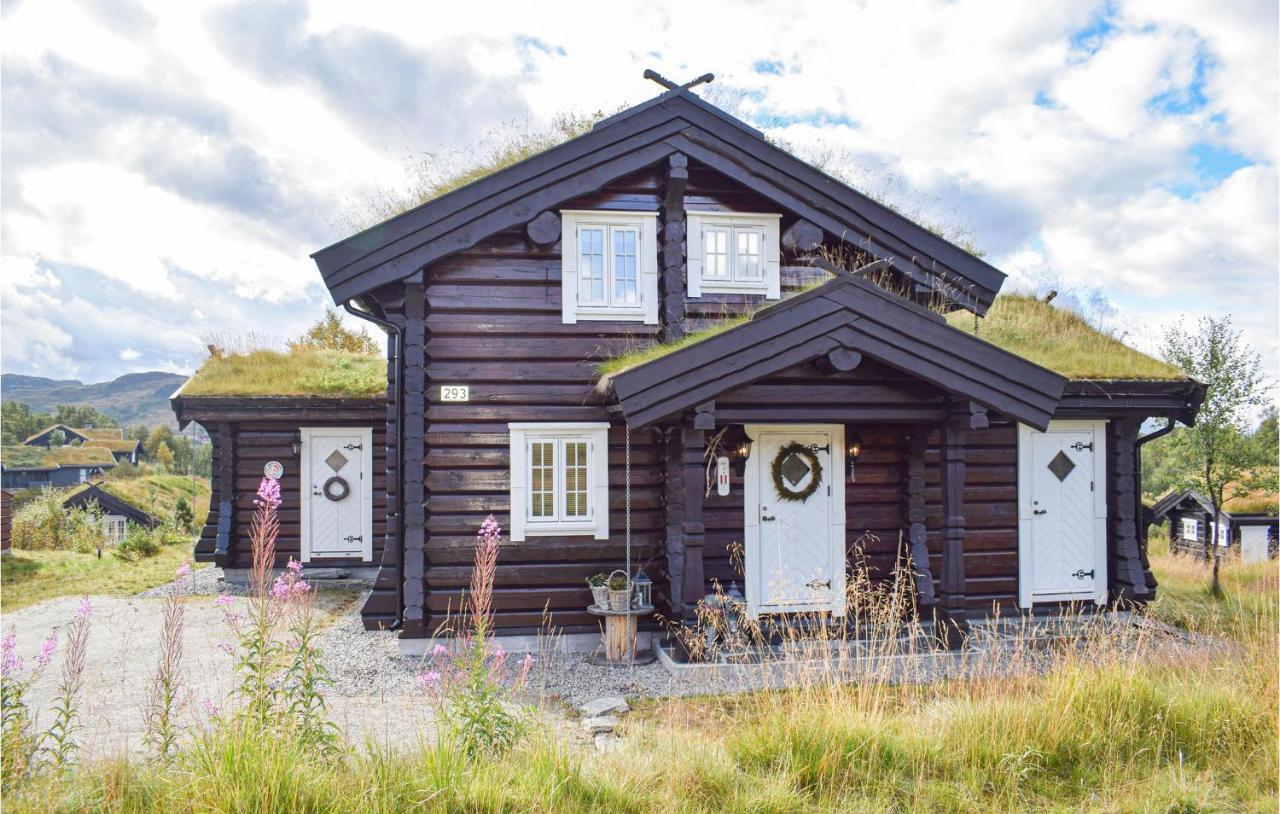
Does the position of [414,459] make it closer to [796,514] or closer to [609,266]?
[609,266]

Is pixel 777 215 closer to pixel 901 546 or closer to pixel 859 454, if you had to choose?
pixel 859 454

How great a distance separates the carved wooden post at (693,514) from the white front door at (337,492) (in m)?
7.46

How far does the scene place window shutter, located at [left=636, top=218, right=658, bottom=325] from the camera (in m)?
8.72

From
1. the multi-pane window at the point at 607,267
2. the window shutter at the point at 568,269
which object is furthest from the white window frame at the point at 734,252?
the window shutter at the point at 568,269

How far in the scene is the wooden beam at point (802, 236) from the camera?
905 centimetres

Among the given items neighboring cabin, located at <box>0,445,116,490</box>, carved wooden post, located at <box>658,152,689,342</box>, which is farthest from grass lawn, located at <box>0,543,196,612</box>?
neighboring cabin, located at <box>0,445,116,490</box>

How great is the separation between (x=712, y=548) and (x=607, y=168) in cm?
472

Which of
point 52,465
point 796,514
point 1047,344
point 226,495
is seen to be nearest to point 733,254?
point 796,514

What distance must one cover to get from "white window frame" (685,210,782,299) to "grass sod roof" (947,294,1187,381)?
2265 mm

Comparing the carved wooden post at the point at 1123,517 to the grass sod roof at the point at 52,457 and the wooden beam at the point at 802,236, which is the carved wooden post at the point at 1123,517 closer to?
the wooden beam at the point at 802,236

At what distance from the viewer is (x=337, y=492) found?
12.6m

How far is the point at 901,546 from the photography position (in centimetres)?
903

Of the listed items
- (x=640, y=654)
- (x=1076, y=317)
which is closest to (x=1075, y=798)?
(x=640, y=654)

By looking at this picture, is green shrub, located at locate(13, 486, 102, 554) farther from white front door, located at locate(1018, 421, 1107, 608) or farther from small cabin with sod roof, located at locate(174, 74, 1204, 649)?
white front door, located at locate(1018, 421, 1107, 608)
